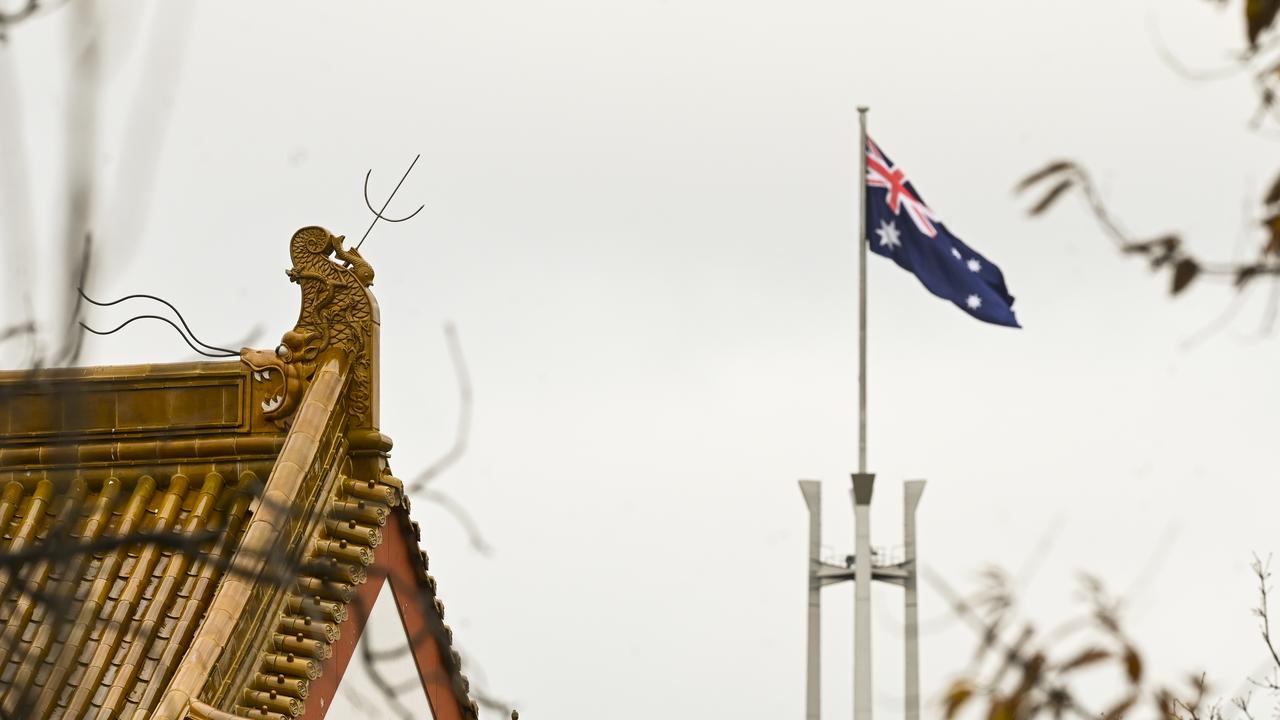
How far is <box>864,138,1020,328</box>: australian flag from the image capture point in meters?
26.5

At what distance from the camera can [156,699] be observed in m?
11.1

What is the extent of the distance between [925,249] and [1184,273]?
918 inches

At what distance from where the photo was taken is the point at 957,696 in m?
4.23

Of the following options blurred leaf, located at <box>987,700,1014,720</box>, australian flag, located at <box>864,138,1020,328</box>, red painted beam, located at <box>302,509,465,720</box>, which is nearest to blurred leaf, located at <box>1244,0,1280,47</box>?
blurred leaf, located at <box>987,700,1014,720</box>

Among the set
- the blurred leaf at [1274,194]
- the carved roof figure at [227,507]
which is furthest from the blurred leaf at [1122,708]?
the carved roof figure at [227,507]

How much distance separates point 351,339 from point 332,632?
6.01 ft

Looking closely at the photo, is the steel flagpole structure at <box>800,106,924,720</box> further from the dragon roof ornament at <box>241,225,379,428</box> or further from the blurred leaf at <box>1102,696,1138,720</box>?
the blurred leaf at <box>1102,696,1138,720</box>

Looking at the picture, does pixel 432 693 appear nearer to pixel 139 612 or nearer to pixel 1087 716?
pixel 139 612

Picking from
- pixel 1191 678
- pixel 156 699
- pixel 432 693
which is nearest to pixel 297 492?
pixel 156 699

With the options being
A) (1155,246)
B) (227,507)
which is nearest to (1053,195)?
(1155,246)

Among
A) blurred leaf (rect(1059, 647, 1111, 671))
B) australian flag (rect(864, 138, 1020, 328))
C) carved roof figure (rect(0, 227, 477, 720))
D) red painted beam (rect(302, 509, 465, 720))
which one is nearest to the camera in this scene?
blurred leaf (rect(1059, 647, 1111, 671))

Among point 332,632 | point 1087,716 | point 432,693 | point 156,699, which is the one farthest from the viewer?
point 432,693

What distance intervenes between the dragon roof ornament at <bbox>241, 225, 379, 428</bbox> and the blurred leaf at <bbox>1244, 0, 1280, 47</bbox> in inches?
344

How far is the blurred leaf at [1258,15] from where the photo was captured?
4352mm
